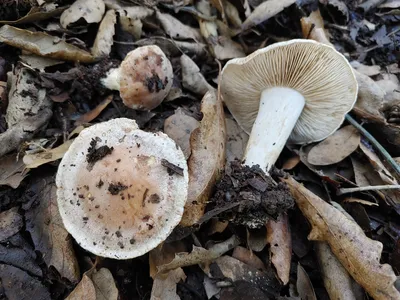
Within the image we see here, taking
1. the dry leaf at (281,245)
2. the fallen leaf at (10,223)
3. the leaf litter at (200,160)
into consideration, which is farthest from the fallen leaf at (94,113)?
the dry leaf at (281,245)

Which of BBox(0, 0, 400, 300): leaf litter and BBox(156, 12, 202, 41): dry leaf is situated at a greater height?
BBox(156, 12, 202, 41): dry leaf

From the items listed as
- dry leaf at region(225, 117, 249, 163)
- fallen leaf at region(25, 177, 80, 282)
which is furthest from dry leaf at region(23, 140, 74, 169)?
dry leaf at region(225, 117, 249, 163)

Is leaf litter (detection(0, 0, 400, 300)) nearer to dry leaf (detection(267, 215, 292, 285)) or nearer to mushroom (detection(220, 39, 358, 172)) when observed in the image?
dry leaf (detection(267, 215, 292, 285))

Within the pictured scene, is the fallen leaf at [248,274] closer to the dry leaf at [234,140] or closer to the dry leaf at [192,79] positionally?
the dry leaf at [234,140]

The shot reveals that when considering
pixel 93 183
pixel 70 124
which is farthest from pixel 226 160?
pixel 70 124

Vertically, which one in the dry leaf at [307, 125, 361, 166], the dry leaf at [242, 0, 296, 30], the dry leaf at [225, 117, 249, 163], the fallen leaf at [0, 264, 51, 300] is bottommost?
the fallen leaf at [0, 264, 51, 300]

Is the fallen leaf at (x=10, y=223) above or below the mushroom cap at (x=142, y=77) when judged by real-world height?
below

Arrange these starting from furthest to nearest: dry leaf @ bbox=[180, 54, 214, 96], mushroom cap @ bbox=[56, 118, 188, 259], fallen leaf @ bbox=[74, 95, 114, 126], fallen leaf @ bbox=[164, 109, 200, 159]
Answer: dry leaf @ bbox=[180, 54, 214, 96], fallen leaf @ bbox=[74, 95, 114, 126], fallen leaf @ bbox=[164, 109, 200, 159], mushroom cap @ bbox=[56, 118, 188, 259]
